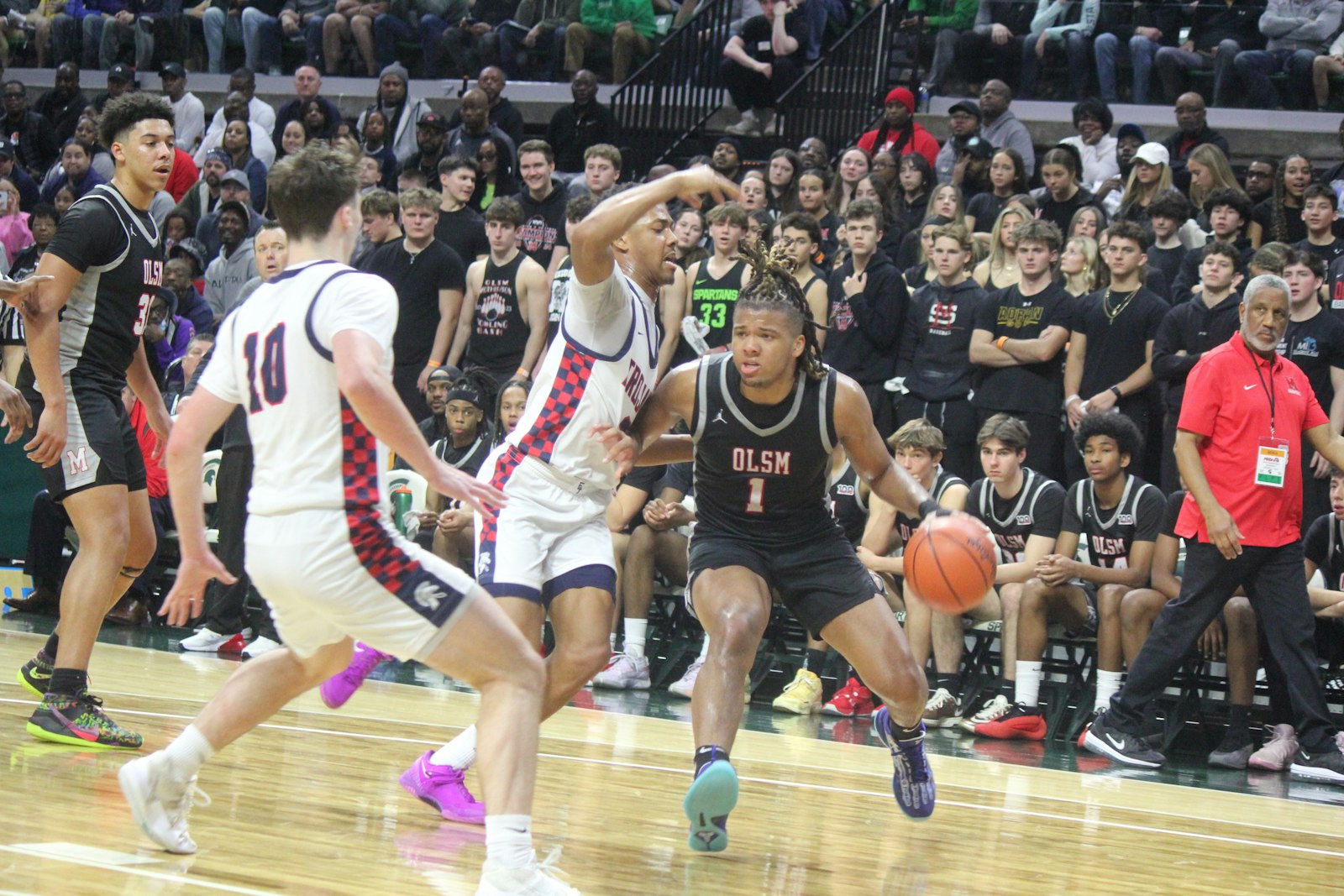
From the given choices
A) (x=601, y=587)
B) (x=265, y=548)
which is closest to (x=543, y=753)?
(x=601, y=587)

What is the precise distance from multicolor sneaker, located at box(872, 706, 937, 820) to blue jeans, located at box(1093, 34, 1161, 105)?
9.69 m

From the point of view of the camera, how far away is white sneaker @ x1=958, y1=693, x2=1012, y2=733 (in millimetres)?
7770

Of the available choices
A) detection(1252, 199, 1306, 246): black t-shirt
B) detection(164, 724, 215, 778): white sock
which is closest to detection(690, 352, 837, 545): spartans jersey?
detection(164, 724, 215, 778): white sock

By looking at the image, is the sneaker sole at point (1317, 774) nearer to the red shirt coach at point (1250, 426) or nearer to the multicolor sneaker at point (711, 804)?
the red shirt coach at point (1250, 426)

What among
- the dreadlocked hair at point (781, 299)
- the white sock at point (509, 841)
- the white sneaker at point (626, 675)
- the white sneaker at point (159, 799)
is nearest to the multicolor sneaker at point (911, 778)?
the dreadlocked hair at point (781, 299)

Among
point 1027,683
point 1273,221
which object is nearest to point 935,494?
point 1027,683

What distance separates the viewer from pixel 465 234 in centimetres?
1112

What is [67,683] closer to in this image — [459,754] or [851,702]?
[459,754]

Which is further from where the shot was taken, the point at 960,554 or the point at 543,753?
the point at 543,753

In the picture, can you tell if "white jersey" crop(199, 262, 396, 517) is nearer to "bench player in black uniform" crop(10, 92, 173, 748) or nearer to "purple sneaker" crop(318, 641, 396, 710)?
"purple sneaker" crop(318, 641, 396, 710)

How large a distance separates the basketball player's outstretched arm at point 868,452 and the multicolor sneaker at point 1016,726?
2.99 m

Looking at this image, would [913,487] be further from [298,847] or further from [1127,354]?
[1127,354]

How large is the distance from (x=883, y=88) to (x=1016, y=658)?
741 centimetres

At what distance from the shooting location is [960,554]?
473cm
